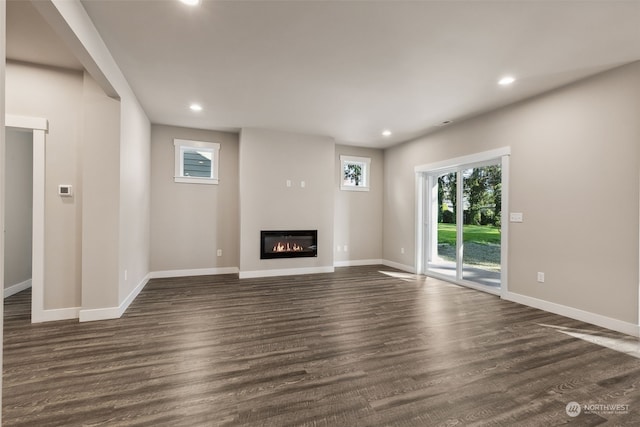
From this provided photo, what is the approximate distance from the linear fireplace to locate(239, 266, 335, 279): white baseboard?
270 millimetres

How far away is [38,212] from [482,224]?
19.3 feet

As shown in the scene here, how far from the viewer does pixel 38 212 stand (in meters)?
3.12

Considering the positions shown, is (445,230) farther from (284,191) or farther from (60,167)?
(60,167)

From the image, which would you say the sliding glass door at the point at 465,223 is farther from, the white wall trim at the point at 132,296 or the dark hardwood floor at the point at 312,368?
the white wall trim at the point at 132,296

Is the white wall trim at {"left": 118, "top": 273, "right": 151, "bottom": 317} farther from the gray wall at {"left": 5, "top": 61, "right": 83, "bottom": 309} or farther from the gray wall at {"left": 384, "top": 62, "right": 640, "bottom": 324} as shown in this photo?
the gray wall at {"left": 384, "top": 62, "right": 640, "bottom": 324}

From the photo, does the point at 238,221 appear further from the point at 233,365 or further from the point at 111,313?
the point at 233,365

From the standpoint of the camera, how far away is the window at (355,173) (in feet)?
22.1

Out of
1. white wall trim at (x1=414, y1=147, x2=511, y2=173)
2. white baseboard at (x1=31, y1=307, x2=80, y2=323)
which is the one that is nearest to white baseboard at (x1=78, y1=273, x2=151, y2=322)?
white baseboard at (x1=31, y1=307, x2=80, y2=323)

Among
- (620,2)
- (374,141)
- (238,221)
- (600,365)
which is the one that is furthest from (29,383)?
(374,141)

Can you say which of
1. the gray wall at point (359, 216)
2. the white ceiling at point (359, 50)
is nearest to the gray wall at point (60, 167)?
the white ceiling at point (359, 50)

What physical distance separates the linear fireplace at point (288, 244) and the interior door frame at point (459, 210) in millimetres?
2172

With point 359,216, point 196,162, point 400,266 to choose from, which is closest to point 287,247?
point 359,216

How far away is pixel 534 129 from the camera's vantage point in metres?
3.86

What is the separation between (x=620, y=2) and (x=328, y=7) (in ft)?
7.16
